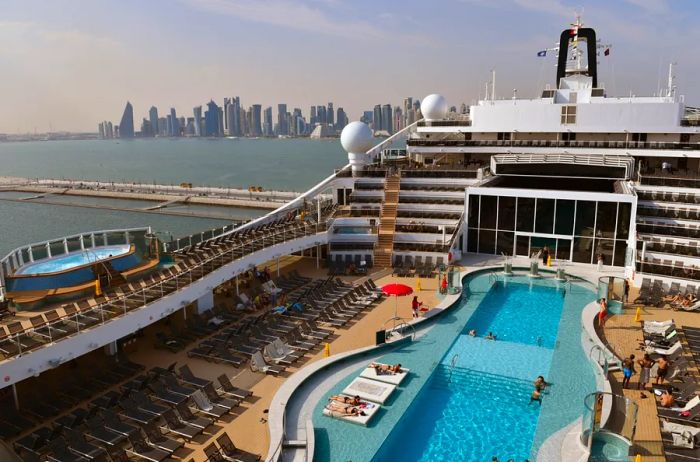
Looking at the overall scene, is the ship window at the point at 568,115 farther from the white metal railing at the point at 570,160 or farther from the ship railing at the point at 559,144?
the white metal railing at the point at 570,160

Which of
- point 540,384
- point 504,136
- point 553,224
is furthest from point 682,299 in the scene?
point 504,136

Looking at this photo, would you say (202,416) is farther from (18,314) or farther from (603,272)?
(603,272)

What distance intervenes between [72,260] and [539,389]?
714 inches

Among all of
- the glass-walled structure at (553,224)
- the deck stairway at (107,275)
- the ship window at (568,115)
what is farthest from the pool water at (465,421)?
the ship window at (568,115)

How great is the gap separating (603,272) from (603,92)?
18.4 m

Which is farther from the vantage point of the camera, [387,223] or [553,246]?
[387,223]

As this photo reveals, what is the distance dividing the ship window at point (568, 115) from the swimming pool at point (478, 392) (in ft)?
62.4

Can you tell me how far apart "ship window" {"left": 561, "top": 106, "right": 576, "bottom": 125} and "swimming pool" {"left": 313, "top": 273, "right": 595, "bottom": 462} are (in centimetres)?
1902

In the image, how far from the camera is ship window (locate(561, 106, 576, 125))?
37.3 metres

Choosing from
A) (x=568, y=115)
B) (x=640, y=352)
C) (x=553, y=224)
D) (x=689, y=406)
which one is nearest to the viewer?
(x=689, y=406)

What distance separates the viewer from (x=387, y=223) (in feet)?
103

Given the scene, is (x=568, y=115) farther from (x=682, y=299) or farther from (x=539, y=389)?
(x=539, y=389)

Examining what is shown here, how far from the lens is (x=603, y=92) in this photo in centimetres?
3931

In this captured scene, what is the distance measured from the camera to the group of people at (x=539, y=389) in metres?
15.0
